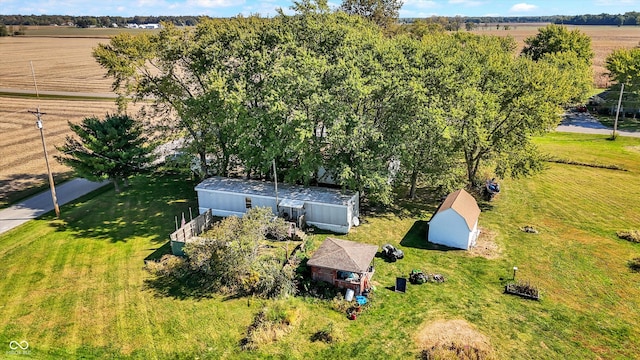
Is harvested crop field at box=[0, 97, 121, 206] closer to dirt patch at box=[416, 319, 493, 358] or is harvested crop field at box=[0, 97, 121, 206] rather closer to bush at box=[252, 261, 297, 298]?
bush at box=[252, 261, 297, 298]

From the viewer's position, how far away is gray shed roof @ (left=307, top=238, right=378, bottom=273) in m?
21.2

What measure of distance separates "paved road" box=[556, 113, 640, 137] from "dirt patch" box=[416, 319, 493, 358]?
4318 centimetres

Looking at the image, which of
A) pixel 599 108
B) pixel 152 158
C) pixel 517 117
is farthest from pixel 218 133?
pixel 599 108

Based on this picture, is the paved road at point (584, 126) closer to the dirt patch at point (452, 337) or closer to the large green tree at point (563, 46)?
the large green tree at point (563, 46)

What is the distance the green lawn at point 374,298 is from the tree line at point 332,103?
13.1 ft

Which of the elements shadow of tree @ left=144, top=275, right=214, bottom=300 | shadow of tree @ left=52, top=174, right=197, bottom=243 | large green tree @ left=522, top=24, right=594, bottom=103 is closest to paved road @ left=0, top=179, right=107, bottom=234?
shadow of tree @ left=52, top=174, right=197, bottom=243

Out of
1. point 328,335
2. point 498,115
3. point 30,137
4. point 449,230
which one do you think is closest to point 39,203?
point 30,137

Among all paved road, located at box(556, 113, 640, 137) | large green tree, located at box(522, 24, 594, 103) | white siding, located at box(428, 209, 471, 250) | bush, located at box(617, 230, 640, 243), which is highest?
large green tree, located at box(522, 24, 594, 103)

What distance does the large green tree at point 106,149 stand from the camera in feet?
102

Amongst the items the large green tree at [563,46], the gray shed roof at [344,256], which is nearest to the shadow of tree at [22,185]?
the gray shed roof at [344,256]

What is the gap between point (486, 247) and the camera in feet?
85.6

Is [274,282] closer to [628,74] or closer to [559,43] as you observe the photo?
[628,74]

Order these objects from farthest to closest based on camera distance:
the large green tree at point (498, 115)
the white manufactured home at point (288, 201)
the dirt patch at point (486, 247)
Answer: the large green tree at point (498, 115) < the white manufactured home at point (288, 201) < the dirt patch at point (486, 247)

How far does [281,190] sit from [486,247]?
1379cm
